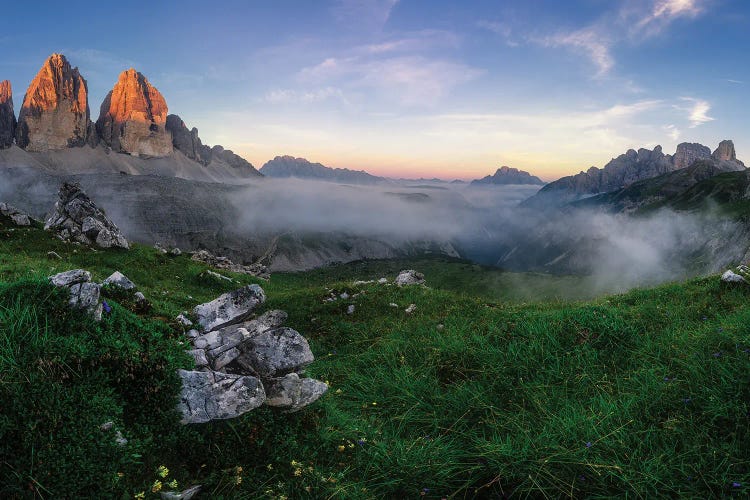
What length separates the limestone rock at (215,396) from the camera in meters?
5.83

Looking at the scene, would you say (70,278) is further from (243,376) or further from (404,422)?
(404,422)

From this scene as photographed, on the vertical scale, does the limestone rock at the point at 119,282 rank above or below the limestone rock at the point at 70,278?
below

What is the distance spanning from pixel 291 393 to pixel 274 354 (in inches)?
59.0

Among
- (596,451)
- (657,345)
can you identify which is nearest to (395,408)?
(596,451)

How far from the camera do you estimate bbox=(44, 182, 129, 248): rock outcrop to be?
29891mm

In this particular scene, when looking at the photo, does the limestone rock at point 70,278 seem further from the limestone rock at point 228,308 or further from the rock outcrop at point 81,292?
the limestone rock at point 228,308

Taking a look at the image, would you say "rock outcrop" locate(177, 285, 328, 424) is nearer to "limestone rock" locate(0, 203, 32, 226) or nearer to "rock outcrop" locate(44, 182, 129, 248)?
"rock outcrop" locate(44, 182, 129, 248)

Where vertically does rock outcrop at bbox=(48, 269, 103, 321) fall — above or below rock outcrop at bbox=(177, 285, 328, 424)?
above

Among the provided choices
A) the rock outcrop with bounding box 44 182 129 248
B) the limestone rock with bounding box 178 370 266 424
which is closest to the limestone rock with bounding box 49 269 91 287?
the limestone rock with bounding box 178 370 266 424

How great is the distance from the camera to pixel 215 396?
19.8 ft

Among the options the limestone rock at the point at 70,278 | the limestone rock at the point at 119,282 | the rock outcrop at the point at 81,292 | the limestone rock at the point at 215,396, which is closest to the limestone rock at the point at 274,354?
the limestone rock at the point at 215,396

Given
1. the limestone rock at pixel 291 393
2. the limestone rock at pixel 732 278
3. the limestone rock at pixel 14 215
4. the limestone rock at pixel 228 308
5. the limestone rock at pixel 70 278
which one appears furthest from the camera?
the limestone rock at pixel 14 215

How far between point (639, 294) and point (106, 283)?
18.8 metres

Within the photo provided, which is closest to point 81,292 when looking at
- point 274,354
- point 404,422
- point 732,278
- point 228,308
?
point 274,354
